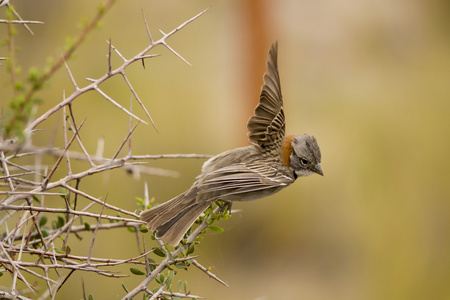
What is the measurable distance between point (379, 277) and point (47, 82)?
6.75 metres

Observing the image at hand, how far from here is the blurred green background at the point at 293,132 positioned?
25.2 ft

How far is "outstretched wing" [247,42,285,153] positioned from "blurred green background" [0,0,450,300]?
3.88 m

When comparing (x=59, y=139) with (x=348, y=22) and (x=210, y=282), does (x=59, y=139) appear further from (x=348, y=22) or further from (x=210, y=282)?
(x=348, y=22)

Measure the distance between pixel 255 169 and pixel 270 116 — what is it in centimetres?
27

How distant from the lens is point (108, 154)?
727 cm

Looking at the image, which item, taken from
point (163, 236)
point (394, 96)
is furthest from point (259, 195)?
point (394, 96)

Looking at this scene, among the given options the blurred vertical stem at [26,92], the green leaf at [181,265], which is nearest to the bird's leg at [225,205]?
the green leaf at [181,265]

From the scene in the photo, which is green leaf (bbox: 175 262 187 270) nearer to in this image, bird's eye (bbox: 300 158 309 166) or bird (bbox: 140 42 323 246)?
bird (bbox: 140 42 323 246)

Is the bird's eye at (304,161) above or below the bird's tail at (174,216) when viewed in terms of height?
above

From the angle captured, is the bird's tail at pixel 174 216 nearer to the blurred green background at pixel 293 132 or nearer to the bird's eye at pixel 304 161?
the bird's eye at pixel 304 161

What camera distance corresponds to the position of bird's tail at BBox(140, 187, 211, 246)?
260 centimetres

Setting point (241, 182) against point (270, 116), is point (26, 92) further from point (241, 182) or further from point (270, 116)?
point (270, 116)

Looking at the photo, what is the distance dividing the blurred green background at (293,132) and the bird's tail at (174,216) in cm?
400

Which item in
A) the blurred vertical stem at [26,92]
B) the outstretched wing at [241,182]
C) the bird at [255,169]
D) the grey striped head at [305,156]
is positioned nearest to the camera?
the blurred vertical stem at [26,92]
